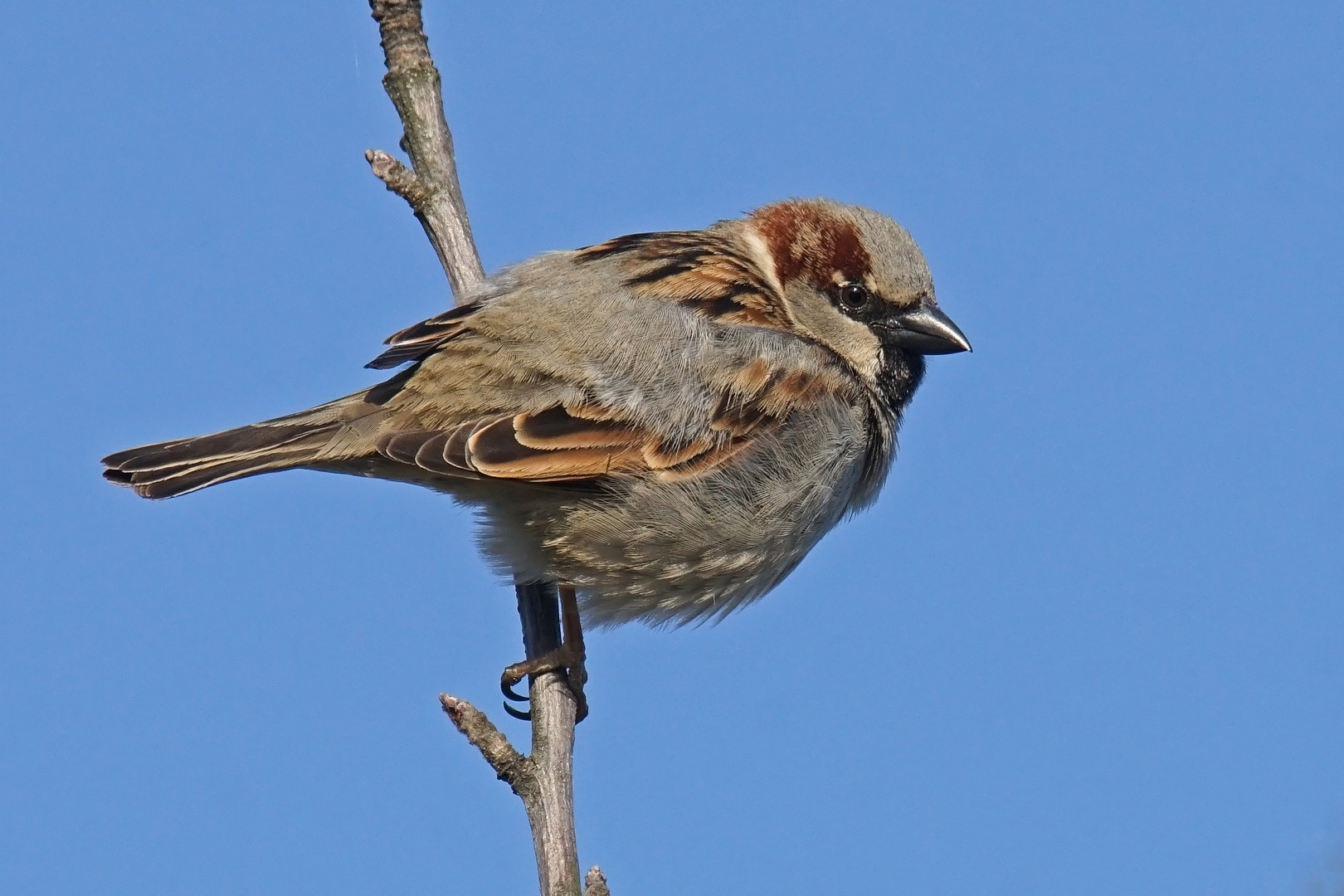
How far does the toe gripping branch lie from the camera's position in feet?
18.6

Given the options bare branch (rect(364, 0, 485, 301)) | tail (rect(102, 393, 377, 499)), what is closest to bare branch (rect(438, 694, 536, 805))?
tail (rect(102, 393, 377, 499))

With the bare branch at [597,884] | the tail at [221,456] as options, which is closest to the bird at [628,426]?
the tail at [221,456]

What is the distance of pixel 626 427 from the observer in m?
5.61

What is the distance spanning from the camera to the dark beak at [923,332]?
245 inches

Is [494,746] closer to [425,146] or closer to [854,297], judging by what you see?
[854,297]

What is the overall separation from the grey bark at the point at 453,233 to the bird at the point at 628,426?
21 cm

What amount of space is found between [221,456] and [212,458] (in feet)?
0.11

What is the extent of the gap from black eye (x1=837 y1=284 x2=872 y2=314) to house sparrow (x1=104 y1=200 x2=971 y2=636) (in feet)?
0.09

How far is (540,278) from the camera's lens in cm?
602

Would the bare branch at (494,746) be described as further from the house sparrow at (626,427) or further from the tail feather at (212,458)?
the tail feather at (212,458)

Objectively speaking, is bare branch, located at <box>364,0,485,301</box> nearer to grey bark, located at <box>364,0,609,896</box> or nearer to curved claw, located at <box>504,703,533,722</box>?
grey bark, located at <box>364,0,609,896</box>

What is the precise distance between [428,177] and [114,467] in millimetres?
1729

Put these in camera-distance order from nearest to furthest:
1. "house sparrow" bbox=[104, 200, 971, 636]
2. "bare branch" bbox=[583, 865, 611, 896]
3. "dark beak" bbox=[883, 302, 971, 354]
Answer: "bare branch" bbox=[583, 865, 611, 896] < "house sparrow" bbox=[104, 200, 971, 636] < "dark beak" bbox=[883, 302, 971, 354]

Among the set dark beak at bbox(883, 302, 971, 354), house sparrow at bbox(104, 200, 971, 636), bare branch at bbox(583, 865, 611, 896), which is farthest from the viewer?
dark beak at bbox(883, 302, 971, 354)
